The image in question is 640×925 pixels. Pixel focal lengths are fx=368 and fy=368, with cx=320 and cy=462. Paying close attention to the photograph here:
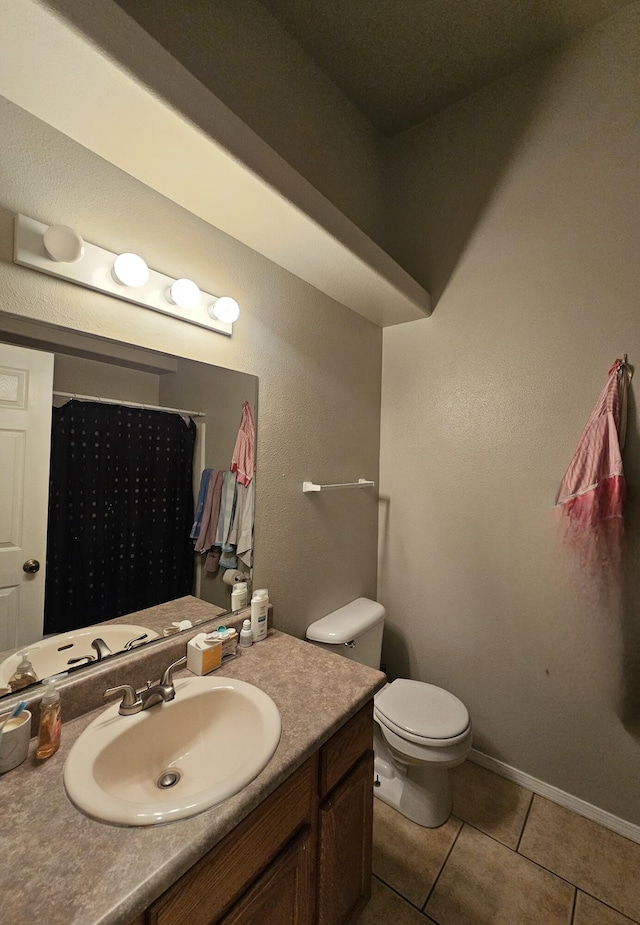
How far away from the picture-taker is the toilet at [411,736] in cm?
140

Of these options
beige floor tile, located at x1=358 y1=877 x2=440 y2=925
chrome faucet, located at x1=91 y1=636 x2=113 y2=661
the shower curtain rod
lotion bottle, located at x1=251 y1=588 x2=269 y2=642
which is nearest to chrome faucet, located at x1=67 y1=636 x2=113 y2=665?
chrome faucet, located at x1=91 y1=636 x2=113 y2=661

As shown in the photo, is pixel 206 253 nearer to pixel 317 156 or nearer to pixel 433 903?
pixel 317 156

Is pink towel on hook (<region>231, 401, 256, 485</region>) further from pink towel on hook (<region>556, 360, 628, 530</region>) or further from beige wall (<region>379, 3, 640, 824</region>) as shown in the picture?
pink towel on hook (<region>556, 360, 628, 530</region>)

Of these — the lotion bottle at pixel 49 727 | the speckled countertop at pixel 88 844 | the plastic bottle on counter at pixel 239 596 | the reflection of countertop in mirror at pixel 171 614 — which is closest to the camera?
the speckled countertop at pixel 88 844

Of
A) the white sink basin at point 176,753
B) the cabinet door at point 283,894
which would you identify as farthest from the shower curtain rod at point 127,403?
the cabinet door at point 283,894

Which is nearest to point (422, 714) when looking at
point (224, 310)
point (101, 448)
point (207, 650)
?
point (207, 650)

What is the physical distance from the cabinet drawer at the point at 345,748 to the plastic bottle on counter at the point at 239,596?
54cm

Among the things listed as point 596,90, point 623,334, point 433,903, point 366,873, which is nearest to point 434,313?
point 623,334

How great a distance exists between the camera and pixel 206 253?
1.24 meters

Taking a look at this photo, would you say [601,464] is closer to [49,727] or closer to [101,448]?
[101,448]

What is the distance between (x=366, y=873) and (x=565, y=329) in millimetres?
2090

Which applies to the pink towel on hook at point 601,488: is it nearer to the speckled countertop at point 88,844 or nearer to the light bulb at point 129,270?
the speckled countertop at point 88,844

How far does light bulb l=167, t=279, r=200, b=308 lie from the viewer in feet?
3.62

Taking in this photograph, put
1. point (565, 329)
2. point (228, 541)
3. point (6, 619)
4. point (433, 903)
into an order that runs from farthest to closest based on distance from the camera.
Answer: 1. point (565, 329)
2. point (228, 541)
3. point (433, 903)
4. point (6, 619)
